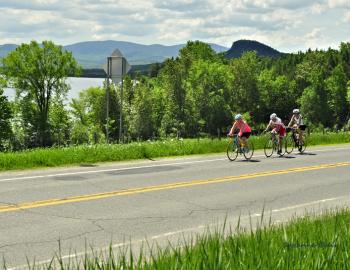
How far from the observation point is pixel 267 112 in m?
103

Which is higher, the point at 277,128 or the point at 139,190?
the point at 277,128

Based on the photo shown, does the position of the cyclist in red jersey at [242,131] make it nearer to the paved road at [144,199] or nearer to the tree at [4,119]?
the paved road at [144,199]

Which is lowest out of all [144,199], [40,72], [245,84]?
[144,199]

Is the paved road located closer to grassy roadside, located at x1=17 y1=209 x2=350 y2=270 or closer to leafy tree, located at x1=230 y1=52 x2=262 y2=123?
grassy roadside, located at x1=17 y1=209 x2=350 y2=270

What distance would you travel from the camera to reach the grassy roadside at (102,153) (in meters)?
17.2

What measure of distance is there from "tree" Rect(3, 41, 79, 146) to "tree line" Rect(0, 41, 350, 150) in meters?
0.13

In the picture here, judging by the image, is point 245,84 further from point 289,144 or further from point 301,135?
point 289,144

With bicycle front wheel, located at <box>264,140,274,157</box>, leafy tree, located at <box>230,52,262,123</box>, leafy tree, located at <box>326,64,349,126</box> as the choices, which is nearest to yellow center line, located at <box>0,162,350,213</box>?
bicycle front wheel, located at <box>264,140,274,157</box>

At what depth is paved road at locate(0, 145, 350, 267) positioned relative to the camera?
27.9 ft

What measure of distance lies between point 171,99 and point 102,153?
68345mm

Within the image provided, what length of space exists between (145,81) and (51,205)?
10936 centimetres

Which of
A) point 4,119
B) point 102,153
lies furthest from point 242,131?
point 4,119

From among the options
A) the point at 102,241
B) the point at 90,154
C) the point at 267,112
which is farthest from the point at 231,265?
the point at 267,112

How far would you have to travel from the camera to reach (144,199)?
38.5 ft
